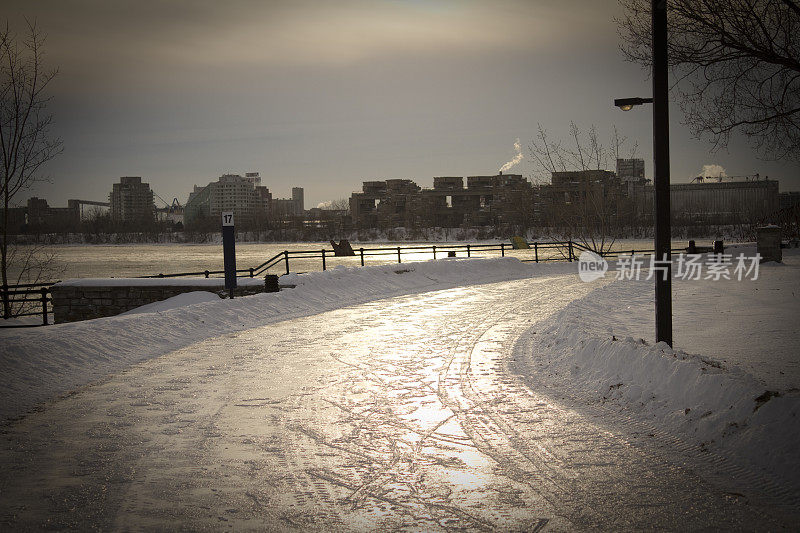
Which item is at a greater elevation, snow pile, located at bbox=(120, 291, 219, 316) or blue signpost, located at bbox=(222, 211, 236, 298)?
blue signpost, located at bbox=(222, 211, 236, 298)

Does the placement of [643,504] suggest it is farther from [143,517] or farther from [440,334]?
[440,334]

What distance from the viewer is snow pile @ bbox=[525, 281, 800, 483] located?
5.61 meters

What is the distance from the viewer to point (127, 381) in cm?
947

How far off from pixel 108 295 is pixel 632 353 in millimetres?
18073

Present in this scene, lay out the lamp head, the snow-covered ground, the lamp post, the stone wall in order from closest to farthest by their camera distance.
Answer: the snow-covered ground → the lamp post → the lamp head → the stone wall

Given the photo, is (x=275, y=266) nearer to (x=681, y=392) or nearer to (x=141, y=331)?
(x=141, y=331)

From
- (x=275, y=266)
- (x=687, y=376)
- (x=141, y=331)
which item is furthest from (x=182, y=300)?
(x=275, y=266)

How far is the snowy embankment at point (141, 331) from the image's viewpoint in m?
9.47

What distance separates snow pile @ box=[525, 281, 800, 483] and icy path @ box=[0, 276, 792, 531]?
68 cm

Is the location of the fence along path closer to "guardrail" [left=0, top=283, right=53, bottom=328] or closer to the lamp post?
"guardrail" [left=0, top=283, right=53, bottom=328]

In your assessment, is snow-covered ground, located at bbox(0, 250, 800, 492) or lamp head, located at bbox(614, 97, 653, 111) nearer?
snow-covered ground, located at bbox(0, 250, 800, 492)

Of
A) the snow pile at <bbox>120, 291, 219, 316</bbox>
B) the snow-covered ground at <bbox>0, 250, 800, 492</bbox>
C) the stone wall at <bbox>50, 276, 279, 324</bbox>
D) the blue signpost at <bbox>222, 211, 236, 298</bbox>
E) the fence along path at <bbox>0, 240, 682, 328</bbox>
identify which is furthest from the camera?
the stone wall at <bbox>50, 276, 279, 324</bbox>

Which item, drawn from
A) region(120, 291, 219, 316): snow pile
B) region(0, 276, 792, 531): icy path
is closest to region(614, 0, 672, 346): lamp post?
region(0, 276, 792, 531): icy path

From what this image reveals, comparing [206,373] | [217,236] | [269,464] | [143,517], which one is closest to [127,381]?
[206,373]
